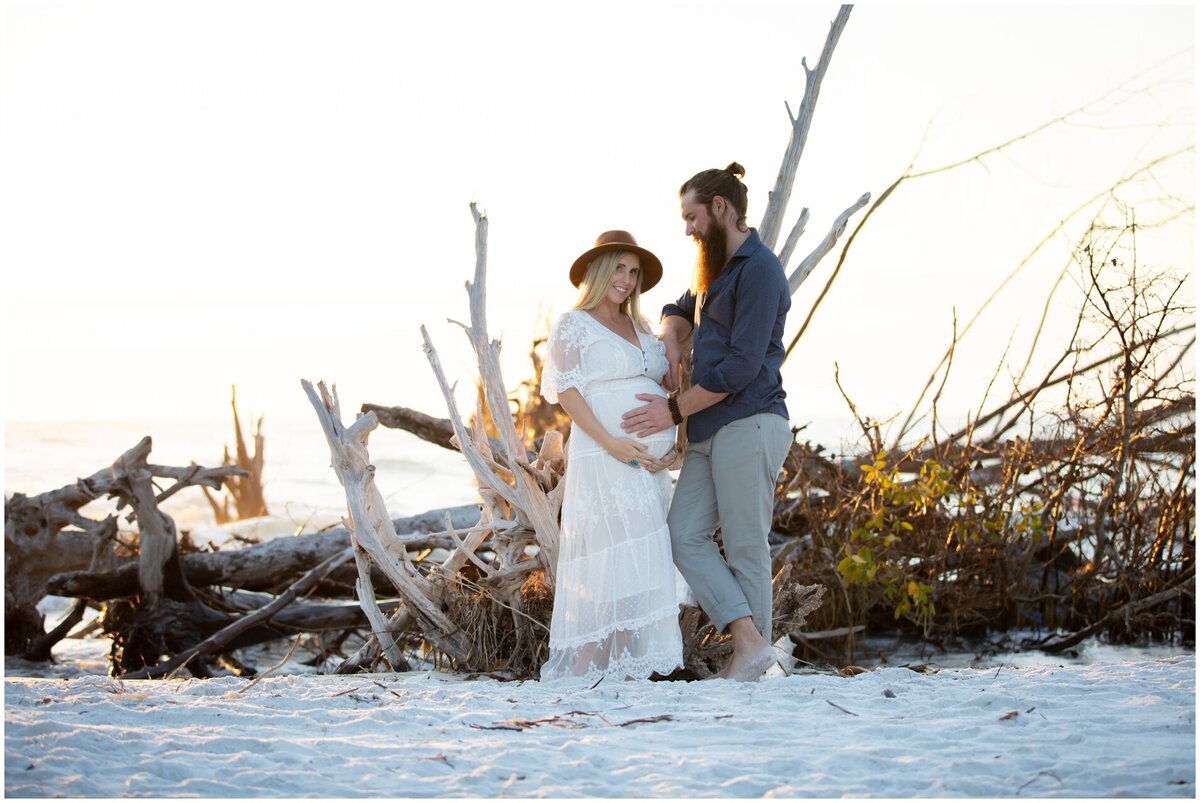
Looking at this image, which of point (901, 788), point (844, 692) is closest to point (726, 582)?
point (844, 692)

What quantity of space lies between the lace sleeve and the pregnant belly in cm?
10

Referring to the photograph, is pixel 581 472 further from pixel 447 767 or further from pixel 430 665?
pixel 430 665

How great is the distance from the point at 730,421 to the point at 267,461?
85.1ft

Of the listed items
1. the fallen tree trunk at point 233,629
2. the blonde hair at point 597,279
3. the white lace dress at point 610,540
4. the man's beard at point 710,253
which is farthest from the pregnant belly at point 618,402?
the fallen tree trunk at point 233,629

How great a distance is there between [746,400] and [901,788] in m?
1.83

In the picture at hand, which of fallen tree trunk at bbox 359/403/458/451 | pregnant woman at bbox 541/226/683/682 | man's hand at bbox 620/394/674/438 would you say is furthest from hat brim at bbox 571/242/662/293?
fallen tree trunk at bbox 359/403/458/451

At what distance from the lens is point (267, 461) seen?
28.8m

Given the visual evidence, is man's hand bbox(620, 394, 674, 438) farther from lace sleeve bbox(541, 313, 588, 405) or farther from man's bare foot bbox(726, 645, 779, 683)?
man's bare foot bbox(726, 645, 779, 683)

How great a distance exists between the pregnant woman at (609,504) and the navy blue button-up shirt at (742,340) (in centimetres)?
29

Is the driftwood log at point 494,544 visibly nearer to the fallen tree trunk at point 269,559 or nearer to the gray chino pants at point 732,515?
the gray chino pants at point 732,515

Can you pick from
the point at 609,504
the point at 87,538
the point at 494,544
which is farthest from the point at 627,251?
the point at 87,538

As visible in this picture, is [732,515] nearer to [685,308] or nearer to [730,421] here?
[730,421]

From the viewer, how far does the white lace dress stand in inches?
181

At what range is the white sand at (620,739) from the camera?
3002 millimetres
